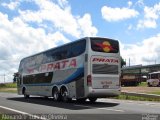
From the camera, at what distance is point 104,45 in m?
24.2

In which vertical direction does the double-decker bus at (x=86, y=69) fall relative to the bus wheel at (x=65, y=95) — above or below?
above

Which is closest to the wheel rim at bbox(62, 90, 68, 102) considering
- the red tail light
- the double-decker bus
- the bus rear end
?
the double-decker bus

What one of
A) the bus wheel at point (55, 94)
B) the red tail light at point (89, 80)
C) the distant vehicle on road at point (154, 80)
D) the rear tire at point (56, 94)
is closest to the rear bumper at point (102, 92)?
the red tail light at point (89, 80)

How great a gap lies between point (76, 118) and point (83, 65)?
28.5 ft

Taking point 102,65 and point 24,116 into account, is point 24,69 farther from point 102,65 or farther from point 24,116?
point 24,116

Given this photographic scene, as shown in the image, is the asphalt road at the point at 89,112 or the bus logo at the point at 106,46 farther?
the bus logo at the point at 106,46

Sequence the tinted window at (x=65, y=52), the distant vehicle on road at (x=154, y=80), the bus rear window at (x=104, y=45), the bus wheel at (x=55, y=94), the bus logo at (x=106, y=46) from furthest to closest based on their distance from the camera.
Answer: the distant vehicle on road at (x=154, y=80) < the bus wheel at (x=55, y=94) < the tinted window at (x=65, y=52) < the bus logo at (x=106, y=46) < the bus rear window at (x=104, y=45)

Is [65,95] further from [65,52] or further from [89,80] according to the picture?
[89,80]

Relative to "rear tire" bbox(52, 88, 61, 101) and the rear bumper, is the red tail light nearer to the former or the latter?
the rear bumper

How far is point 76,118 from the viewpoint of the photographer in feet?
50.5

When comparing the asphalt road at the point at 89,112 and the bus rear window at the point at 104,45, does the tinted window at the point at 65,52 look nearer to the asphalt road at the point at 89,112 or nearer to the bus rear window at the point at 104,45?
the bus rear window at the point at 104,45

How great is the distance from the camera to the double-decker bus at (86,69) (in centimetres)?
2359

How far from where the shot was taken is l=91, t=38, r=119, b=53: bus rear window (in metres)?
23.8

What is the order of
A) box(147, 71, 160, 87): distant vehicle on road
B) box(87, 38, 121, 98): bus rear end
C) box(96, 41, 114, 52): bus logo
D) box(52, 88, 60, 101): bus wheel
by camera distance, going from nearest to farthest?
1. box(87, 38, 121, 98): bus rear end
2. box(96, 41, 114, 52): bus logo
3. box(52, 88, 60, 101): bus wheel
4. box(147, 71, 160, 87): distant vehicle on road
